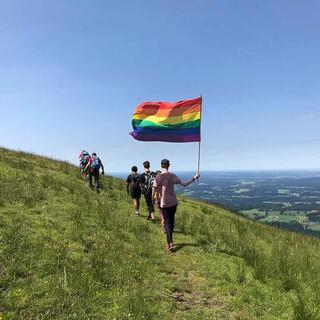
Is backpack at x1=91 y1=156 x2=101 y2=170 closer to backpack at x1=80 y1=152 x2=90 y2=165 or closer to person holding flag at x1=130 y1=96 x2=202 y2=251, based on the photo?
backpack at x1=80 y1=152 x2=90 y2=165

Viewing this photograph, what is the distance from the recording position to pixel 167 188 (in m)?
12.9

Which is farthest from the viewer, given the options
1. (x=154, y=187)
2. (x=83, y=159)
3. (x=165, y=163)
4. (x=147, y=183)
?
(x=83, y=159)

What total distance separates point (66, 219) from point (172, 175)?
12.2ft

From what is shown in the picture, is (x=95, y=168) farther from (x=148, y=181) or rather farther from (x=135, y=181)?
(x=148, y=181)

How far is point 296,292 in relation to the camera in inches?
368

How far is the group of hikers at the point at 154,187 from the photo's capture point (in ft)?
41.9

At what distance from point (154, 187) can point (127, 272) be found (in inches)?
204

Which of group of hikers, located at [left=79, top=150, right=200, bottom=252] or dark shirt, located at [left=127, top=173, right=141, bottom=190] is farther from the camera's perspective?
dark shirt, located at [left=127, top=173, right=141, bottom=190]

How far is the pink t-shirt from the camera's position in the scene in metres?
12.8

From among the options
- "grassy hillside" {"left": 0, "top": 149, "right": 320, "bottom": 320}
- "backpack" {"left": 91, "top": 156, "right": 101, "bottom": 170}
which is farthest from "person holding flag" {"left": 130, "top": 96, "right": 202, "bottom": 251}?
"backpack" {"left": 91, "top": 156, "right": 101, "bottom": 170}

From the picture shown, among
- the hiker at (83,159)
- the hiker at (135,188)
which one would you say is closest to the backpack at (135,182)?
the hiker at (135,188)

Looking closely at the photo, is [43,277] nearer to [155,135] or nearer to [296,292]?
[296,292]

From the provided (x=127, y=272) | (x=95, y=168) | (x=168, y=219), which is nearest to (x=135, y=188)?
(x=95, y=168)

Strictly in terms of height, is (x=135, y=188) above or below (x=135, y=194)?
above
